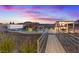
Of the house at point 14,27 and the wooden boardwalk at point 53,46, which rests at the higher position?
the house at point 14,27

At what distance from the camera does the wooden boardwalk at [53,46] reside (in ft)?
8.26

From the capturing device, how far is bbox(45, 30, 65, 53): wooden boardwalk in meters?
2.52

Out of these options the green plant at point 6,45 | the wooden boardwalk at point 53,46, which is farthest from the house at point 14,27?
the wooden boardwalk at point 53,46

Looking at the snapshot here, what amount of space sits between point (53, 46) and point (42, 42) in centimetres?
18

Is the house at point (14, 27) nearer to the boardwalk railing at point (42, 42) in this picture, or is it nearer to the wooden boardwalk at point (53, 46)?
the boardwalk railing at point (42, 42)

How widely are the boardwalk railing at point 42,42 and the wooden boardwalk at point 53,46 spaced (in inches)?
2.0

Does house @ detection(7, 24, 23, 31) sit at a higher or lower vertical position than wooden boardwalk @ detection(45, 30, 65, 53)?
higher

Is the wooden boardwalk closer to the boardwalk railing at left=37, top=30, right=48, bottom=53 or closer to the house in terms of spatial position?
the boardwalk railing at left=37, top=30, right=48, bottom=53

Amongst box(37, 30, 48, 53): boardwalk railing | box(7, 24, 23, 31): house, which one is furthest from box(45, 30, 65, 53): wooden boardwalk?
box(7, 24, 23, 31): house

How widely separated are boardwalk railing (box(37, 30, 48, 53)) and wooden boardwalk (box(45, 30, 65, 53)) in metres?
0.05

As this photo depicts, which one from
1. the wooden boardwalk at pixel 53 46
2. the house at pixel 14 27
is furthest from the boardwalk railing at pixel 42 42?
the house at pixel 14 27

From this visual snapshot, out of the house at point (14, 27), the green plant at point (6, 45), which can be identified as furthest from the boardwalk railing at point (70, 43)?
the green plant at point (6, 45)

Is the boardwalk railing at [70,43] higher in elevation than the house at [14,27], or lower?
lower
